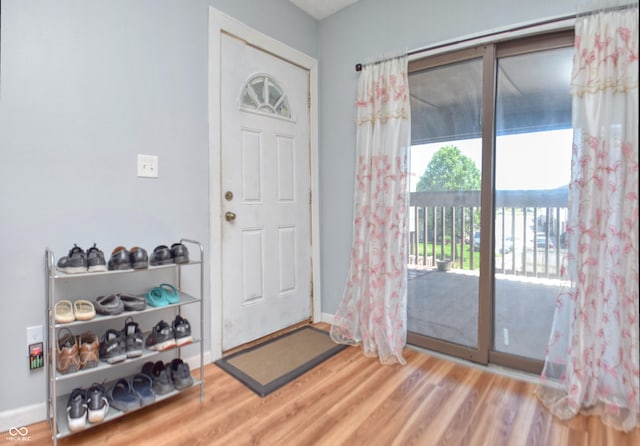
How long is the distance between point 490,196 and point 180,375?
2032 millimetres

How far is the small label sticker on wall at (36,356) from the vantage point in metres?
1.48

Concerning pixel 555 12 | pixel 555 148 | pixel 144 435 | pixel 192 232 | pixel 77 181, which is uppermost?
pixel 555 12

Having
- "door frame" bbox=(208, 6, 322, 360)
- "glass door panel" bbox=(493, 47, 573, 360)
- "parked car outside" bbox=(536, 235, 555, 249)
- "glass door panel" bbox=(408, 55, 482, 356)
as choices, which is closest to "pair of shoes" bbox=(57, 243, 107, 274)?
"door frame" bbox=(208, 6, 322, 360)

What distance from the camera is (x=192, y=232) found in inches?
78.5

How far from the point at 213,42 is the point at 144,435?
7.20ft

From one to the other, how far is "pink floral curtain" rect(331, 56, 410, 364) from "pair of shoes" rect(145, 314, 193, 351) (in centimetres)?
115

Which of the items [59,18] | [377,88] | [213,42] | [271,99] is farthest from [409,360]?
[59,18]

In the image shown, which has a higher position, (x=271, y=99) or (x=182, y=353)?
(x=271, y=99)

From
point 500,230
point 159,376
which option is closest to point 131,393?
point 159,376

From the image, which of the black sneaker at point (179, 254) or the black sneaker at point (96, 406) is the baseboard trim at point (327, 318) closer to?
the black sneaker at point (179, 254)

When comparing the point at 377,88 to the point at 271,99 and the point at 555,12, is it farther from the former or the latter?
the point at 555,12

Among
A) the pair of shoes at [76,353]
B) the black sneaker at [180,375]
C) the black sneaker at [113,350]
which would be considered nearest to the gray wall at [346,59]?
the black sneaker at [180,375]

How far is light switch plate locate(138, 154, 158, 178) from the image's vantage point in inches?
69.7

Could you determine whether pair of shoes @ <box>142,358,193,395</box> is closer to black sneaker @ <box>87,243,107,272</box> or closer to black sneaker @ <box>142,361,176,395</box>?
black sneaker @ <box>142,361,176,395</box>
